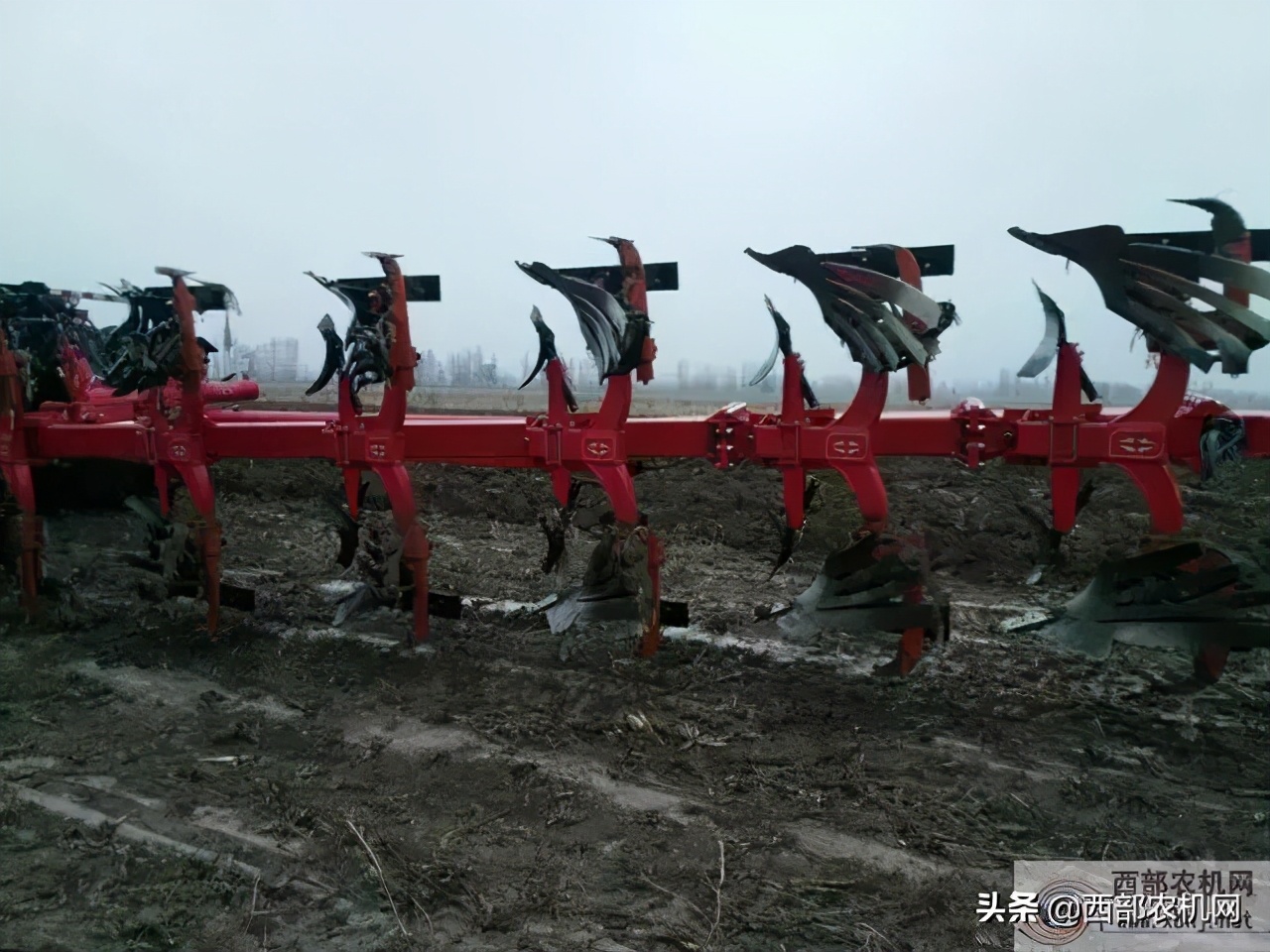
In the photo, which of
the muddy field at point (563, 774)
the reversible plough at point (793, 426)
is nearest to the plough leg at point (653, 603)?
the reversible plough at point (793, 426)

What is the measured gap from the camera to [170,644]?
4.05m

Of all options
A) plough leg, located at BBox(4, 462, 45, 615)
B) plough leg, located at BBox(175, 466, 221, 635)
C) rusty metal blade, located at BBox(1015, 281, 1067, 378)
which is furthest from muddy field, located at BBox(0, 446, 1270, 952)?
rusty metal blade, located at BBox(1015, 281, 1067, 378)

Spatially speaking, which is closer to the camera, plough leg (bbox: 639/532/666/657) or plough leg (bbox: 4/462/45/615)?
plough leg (bbox: 639/532/666/657)

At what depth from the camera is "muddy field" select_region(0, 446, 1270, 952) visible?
2.11 metres

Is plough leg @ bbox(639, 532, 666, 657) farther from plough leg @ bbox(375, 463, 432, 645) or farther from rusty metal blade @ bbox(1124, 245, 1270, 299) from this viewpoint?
rusty metal blade @ bbox(1124, 245, 1270, 299)

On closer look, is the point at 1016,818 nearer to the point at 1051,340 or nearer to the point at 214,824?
the point at 1051,340

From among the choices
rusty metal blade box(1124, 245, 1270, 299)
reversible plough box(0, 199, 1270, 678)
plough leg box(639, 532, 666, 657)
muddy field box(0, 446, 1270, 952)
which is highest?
rusty metal blade box(1124, 245, 1270, 299)

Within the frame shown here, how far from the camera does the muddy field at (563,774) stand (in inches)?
83.2

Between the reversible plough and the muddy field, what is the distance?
286mm

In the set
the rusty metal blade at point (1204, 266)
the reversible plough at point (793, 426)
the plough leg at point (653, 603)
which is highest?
the rusty metal blade at point (1204, 266)

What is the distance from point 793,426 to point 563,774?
153 cm

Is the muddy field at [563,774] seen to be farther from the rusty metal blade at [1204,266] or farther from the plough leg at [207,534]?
the rusty metal blade at [1204,266]

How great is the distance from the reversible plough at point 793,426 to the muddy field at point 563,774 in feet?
0.94

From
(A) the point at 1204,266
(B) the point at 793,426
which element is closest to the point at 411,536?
(B) the point at 793,426
